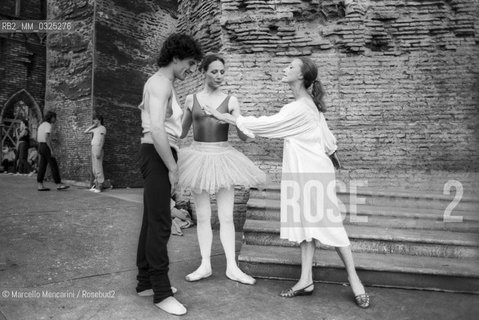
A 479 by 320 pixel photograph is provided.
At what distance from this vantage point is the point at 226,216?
3357 mm

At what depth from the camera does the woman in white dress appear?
2912mm

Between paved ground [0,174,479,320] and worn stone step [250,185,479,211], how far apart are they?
1.79 metres

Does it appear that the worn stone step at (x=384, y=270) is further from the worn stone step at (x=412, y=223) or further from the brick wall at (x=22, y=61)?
the brick wall at (x=22, y=61)

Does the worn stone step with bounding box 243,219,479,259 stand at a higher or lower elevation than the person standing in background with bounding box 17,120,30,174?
lower

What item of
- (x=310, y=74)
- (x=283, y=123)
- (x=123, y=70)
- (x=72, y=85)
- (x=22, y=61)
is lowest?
(x=283, y=123)

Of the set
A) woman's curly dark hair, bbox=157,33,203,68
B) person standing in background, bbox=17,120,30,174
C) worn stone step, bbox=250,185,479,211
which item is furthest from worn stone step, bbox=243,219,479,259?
person standing in background, bbox=17,120,30,174

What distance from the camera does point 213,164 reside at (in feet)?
10.6

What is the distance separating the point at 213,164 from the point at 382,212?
2.55 meters

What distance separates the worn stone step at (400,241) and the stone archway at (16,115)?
16.9m

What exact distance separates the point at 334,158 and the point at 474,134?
3.62m

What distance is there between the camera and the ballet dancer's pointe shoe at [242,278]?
3.28 m

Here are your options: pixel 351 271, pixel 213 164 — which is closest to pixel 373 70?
pixel 213 164

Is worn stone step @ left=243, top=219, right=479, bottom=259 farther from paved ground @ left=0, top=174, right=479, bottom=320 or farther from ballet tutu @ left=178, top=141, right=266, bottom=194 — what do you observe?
ballet tutu @ left=178, top=141, right=266, bottom=194

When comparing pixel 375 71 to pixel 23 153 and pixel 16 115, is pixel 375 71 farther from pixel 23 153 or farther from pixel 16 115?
pixel 16 115
